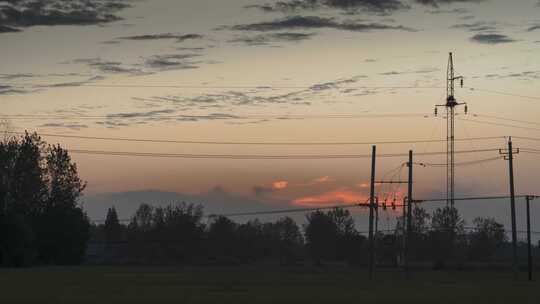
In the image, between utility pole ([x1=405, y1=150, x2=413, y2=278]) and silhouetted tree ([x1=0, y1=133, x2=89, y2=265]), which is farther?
A: silhouetted tree ([x1=0, y1=133, x2=89, y2=265])

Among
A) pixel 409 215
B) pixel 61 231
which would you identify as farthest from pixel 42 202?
pixel 409 215

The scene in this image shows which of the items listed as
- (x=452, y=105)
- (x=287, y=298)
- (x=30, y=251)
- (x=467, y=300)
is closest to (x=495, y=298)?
(x=467, y=300)

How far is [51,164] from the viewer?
152125 millimetres

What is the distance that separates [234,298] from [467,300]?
1297 cm

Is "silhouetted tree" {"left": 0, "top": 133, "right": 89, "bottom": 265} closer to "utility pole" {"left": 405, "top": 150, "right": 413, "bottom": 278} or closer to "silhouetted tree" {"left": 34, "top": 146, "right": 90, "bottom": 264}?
"silhouetted tree" {"left": 34, "top": 146, "right": 90, "bottom": 264}

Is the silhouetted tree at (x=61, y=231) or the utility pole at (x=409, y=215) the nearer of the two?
the utility pole at (x=409, y=215)

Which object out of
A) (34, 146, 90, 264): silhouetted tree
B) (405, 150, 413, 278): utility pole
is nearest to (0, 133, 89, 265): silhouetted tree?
(34, 146, 90, 264): silhouetted tree

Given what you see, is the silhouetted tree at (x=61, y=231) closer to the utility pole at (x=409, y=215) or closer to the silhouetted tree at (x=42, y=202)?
the silhouetted tree at (x=42, y=202)

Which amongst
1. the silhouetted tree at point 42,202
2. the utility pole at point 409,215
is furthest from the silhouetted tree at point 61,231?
the utility pole at point 409,215

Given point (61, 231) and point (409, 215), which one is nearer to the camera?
point (409, 215)

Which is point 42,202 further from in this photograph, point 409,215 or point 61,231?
point 409,215

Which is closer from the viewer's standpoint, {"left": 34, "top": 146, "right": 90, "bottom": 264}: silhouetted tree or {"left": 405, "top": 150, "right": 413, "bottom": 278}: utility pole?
{"left": 405, "top": 150, "right": 413, "bottom": 278}: utility pole

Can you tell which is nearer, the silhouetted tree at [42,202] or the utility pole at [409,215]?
the utility pole at [409,215]

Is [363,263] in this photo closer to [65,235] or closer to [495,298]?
[65,235]
